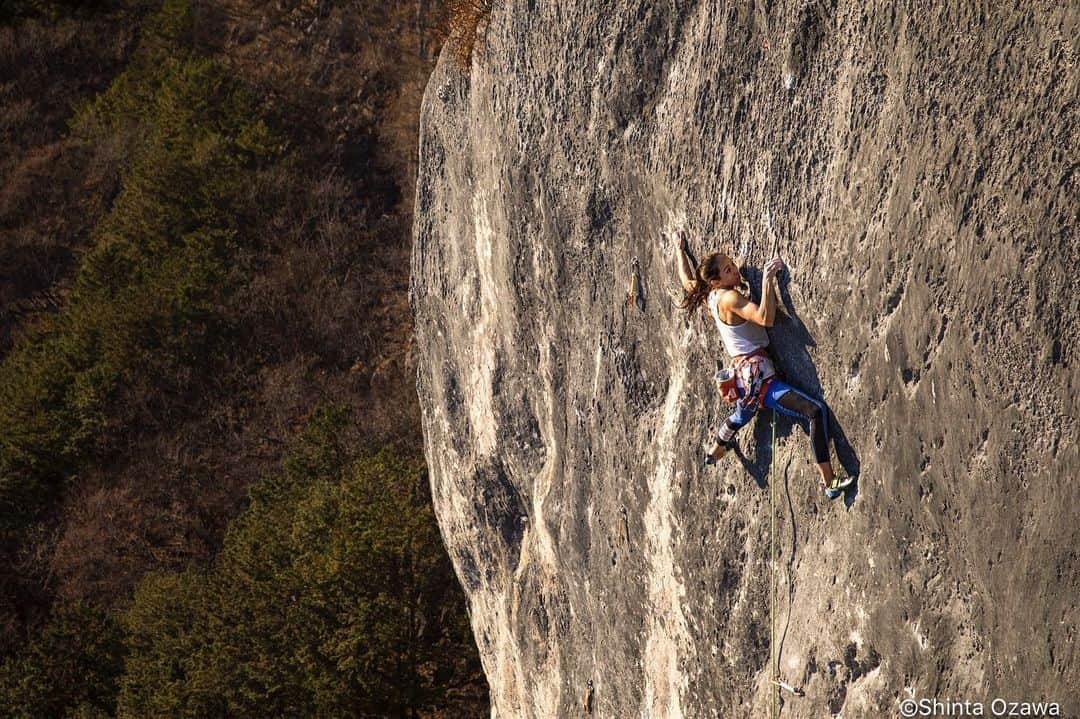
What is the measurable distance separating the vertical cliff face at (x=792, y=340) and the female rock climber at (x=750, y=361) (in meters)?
0.13

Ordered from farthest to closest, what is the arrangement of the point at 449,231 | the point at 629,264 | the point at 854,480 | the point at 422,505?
the point at 422,505, the point at 449,231, the point at 629,264, the point at 854,480

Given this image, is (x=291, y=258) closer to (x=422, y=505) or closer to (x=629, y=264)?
(x=422, y=505)

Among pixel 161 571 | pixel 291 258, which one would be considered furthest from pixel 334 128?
pixel 161 571

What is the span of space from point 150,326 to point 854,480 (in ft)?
75.8

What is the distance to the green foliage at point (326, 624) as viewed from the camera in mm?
18547

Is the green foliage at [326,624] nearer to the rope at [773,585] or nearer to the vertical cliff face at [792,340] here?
the vertical cliff face at [792,340]

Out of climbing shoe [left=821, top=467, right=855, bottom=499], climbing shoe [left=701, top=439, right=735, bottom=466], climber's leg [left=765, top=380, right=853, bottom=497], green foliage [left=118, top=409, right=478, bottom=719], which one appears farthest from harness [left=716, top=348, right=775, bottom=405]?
green foliage [left=118, top=409, right=478, bottom=719]

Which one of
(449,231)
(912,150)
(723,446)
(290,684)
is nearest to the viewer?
(912,150)

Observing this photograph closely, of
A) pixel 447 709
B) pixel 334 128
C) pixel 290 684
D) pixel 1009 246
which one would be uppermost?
pixel 1009 246

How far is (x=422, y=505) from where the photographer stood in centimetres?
1994

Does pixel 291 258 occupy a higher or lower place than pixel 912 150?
lower

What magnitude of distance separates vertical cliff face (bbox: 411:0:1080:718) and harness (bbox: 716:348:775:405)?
7.7 inches

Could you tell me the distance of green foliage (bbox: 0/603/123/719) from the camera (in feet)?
67.2

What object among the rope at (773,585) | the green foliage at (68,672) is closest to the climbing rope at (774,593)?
the rope at (773,585)
